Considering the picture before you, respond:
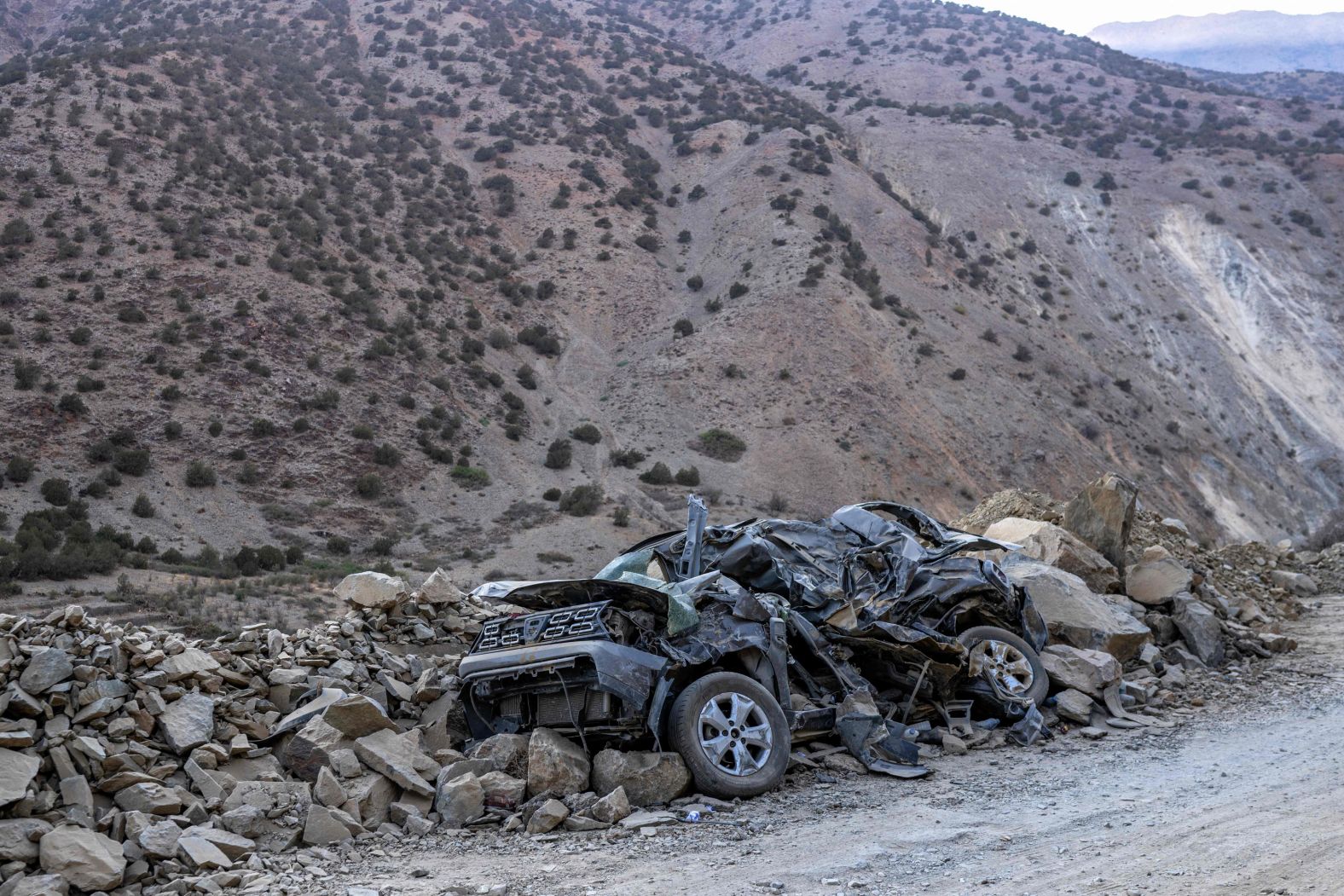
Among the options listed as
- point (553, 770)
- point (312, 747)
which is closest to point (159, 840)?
point (312, 747)

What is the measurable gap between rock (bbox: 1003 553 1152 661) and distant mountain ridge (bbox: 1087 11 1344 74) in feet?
627

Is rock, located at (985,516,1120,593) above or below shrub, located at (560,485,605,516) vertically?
above

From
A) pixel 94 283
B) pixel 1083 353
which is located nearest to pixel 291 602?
pixel 94 283

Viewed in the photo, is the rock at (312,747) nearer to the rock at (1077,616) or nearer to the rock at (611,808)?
the rock at (611,808)

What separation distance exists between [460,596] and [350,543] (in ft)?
56.2

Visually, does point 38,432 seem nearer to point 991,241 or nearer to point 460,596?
point 460,596

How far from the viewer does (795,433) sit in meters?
36.3

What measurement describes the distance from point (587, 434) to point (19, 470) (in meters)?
17.3

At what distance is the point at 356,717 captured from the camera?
7.02 metres

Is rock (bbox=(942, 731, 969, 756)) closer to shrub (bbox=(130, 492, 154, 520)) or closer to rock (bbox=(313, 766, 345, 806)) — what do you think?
rock (bbox=(313, 766, 345, 806))

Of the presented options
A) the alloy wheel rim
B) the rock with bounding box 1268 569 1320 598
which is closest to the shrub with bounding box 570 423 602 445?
the rock with bounding box 1268 569 1320 598

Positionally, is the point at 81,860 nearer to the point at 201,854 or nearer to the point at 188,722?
the point at 201,854

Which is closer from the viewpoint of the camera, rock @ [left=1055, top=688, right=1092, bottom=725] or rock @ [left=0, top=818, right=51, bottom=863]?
rock @ [left=0, top=818, right=51, bottom=863]

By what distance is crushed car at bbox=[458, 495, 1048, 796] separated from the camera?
6.60m
